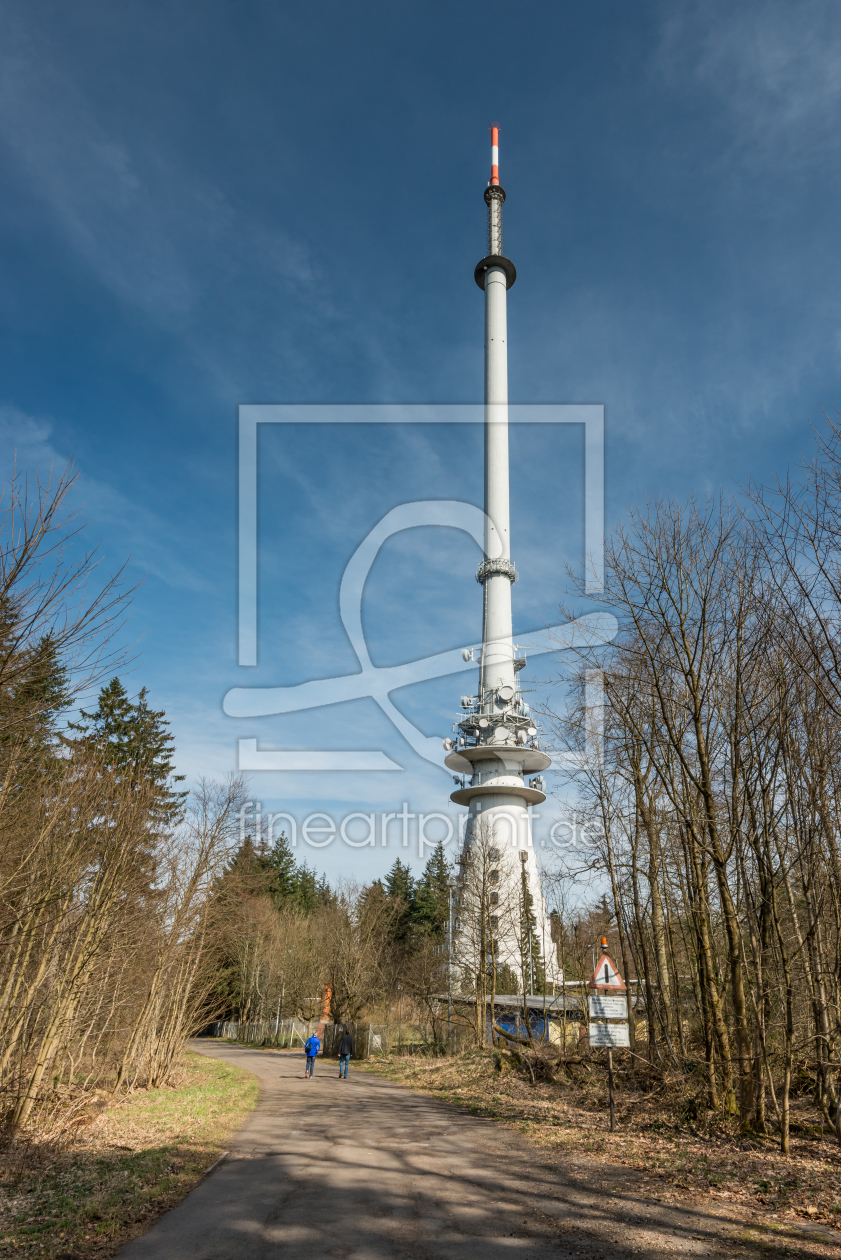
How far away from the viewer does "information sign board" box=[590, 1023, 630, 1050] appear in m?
11.9

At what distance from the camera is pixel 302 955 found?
51.3m

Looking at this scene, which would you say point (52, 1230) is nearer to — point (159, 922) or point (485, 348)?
point (159, 922)

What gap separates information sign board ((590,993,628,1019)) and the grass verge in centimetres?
610

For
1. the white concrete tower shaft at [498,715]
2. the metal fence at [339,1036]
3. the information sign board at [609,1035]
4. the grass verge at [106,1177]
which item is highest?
the white concrete tower shaft at [498,715]

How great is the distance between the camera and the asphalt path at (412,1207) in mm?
6566

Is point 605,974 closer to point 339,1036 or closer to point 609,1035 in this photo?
point 609,1035

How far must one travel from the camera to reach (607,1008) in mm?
12258

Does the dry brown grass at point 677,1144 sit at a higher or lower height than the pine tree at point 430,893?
lower

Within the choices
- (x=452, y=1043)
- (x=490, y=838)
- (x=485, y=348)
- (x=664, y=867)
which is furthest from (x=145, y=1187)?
(x=485, y=348)

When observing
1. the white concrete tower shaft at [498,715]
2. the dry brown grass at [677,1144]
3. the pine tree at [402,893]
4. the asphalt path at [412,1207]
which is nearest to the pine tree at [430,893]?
the pine tree at [402,893]

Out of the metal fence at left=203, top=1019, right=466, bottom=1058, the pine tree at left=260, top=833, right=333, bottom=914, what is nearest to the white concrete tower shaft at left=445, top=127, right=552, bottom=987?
the metal fence at left=203, top=1019, right=466, bottom=1058

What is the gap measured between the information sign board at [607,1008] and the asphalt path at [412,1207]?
213 cm

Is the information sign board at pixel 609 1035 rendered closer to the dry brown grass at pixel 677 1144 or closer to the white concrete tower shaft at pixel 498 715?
the dry brown grass at pixel 677 1144

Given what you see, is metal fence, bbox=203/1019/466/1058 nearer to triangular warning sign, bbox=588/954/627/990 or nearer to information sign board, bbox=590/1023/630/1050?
information sign board, bbox=590/1023/630/1050
